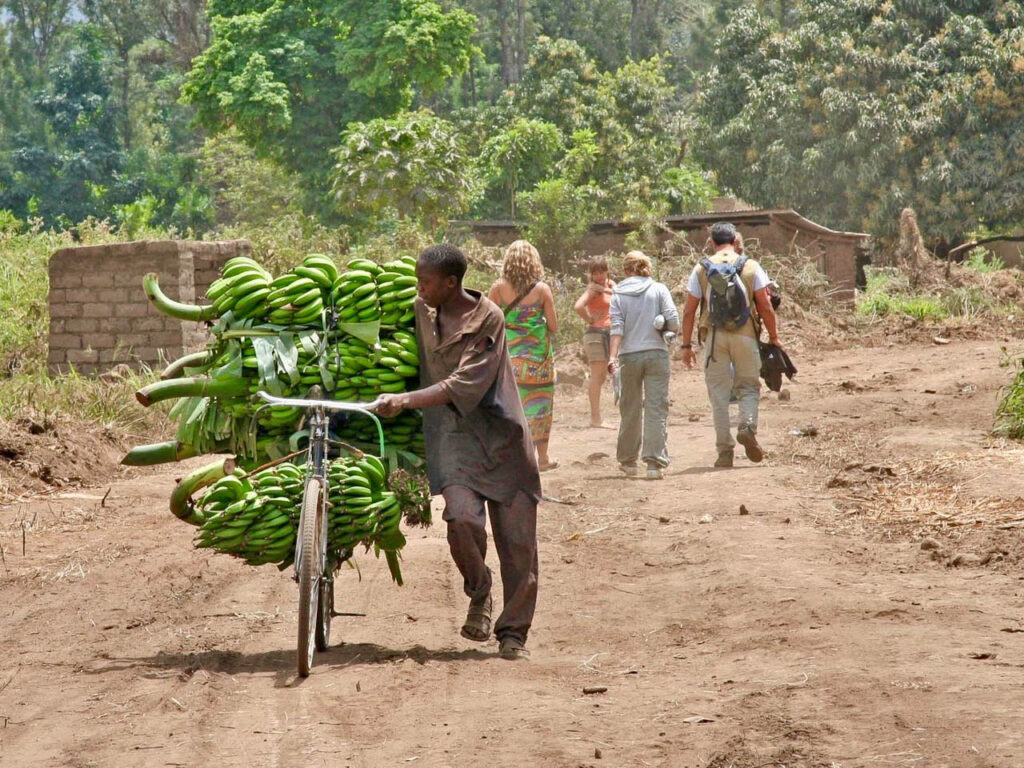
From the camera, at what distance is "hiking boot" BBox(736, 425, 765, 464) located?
1185 centimetres

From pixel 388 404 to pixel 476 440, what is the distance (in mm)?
526

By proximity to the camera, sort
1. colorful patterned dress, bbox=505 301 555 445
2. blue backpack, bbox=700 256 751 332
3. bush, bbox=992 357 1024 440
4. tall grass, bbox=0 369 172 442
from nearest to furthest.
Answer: colorful patterned dress, bbox=505 301 555 445 < blue backpack, bbox=700 256 751 332 < bush, bbox=992 357 1024 440 < tall grass, bbox=0 369 172 442

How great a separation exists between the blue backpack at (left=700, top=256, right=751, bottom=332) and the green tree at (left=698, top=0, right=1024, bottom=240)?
23.8m

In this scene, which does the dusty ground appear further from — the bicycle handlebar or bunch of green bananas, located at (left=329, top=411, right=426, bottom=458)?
the bicycle handlebar

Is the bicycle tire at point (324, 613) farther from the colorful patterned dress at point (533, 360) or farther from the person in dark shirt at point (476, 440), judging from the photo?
the colorful patterned dress at point (533, 360)

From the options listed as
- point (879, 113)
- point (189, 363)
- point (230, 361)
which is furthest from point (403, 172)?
point (230, 361)

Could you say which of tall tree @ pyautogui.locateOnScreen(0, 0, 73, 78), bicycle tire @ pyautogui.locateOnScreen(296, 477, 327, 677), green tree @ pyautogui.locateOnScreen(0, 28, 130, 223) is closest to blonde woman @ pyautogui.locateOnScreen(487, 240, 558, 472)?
bicycle tire @ pyautogui.locateOnScreen(296, 477, 327, 677)

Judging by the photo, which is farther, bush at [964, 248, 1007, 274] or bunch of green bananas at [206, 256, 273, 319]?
bush at [964, 248, 1007, 274]

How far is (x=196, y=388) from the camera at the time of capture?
618 cm

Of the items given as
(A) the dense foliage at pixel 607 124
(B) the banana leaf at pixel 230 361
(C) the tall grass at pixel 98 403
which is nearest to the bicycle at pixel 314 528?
(B) the banana leaf at pixel 230 361

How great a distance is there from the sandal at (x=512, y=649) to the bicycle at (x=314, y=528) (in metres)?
0.77

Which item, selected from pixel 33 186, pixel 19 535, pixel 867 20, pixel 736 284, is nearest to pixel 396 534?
pixel 19 535

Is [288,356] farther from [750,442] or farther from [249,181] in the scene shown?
[249,181]

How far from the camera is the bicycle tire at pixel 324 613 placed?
19.8 ft
